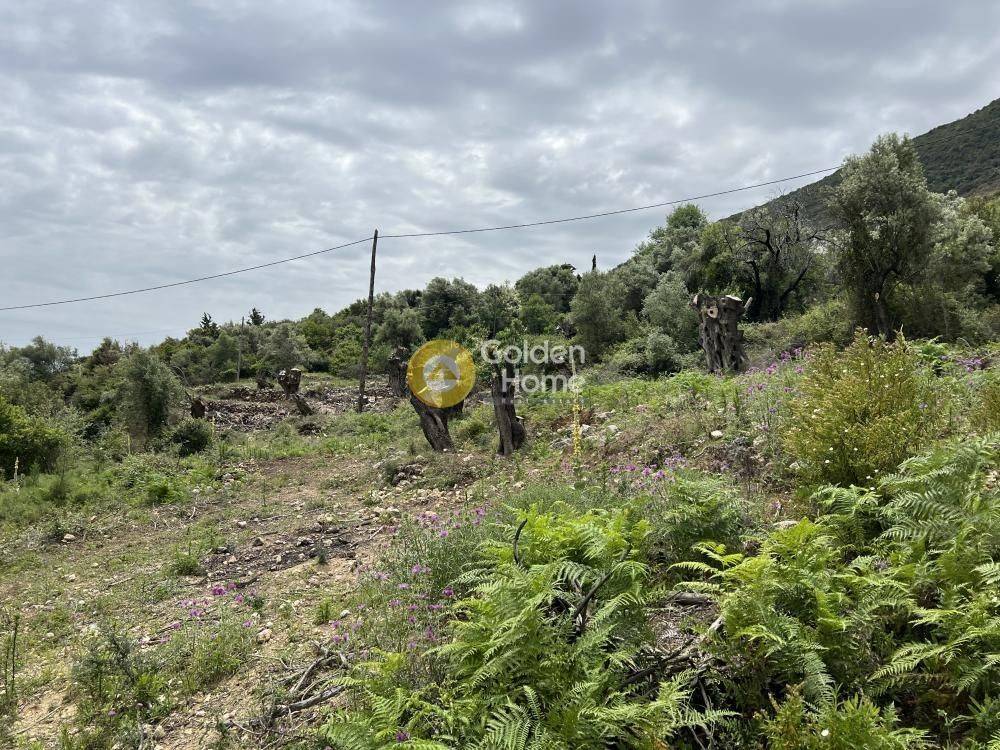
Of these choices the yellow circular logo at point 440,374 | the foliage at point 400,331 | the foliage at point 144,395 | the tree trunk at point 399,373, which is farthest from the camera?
the foliage at point 400,331

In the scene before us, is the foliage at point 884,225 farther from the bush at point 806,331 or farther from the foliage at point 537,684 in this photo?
the foliage at point 537,684

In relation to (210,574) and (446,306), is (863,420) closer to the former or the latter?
(210,574)

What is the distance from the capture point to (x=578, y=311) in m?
23.9

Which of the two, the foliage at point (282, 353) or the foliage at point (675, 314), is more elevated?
the foliage at point (282, 353)

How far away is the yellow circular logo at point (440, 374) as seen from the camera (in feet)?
36.9

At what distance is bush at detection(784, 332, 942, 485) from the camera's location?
11.5 feet

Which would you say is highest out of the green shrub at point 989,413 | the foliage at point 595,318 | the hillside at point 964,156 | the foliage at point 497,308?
the hillside at point 964,156

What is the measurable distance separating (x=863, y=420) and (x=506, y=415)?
5.70 metres

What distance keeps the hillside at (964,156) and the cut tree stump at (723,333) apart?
2684cm

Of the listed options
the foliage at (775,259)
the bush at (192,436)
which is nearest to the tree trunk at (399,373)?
the bush at (192,436)

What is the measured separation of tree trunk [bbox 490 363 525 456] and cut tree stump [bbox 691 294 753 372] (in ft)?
15.7

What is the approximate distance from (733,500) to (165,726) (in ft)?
11.3

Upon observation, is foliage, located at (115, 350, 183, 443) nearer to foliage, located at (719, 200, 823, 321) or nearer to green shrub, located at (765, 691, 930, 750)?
green shrub, located at (765, 691, 930, 750)

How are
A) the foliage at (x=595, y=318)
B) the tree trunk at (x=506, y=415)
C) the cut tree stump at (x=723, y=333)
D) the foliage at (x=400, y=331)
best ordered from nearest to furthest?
the tree trunk at (x=506, y=415)
the cut tree stump at (x=723, y=333)
the foliage at (x=595, y=318)
the foliage at (x=400, y=331)
